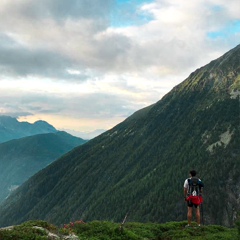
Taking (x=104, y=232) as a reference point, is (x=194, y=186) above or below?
above

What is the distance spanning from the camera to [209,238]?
71.6 feet

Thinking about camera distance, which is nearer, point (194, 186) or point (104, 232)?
point (104, 232)

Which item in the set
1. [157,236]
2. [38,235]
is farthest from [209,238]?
[38,235]

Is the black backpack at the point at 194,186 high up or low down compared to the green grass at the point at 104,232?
up

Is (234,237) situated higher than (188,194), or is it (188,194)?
(188,194)

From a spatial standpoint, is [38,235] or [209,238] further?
[209,238]

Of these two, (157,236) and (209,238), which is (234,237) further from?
(157,236)

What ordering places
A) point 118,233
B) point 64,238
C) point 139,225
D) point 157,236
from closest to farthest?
point 64,238 → point 118,233 → point 157,236 → point 139,225

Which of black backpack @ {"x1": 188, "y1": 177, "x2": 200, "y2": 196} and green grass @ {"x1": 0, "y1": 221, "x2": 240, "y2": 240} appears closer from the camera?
green grass @ {"x1": 0, "y1": 221, "x2": 240, "y2": 240}

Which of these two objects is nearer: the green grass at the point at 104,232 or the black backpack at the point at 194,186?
the green grass at the point at 104,232

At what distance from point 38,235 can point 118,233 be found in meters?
5.98

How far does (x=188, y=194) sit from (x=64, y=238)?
10.9m

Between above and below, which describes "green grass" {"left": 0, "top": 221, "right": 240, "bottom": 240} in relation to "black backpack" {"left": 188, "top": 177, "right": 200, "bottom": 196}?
below

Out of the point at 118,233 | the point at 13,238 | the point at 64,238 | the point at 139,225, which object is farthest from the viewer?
the point at 139,225
